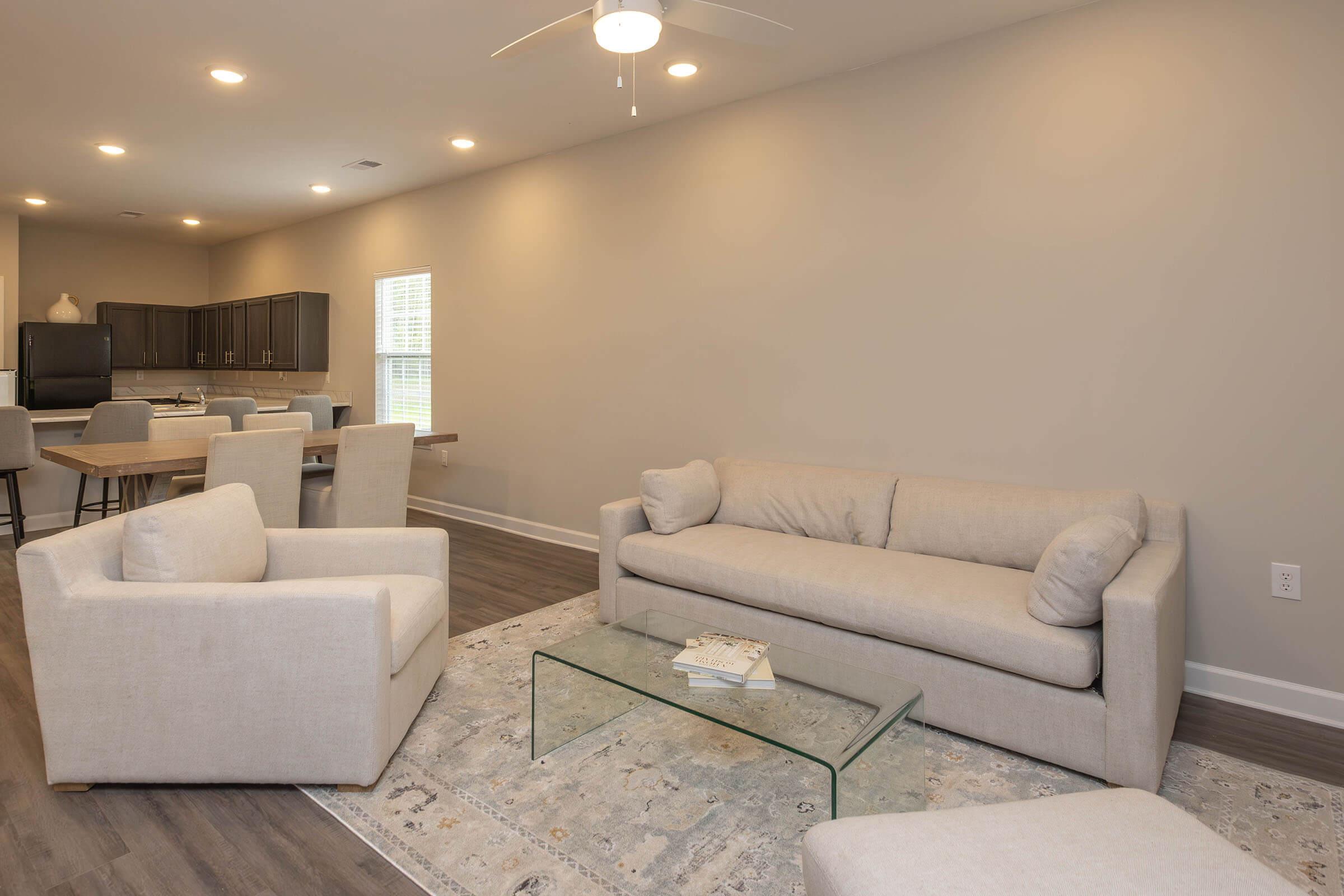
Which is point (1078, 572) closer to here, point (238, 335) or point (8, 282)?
point (238, 335)

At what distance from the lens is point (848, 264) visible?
3.68m

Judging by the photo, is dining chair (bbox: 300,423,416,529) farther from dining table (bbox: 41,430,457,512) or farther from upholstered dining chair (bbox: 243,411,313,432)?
upholstered dining chair (bbox: 243,411,313,432)

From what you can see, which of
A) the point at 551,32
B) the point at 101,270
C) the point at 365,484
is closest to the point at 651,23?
the point at 551,32

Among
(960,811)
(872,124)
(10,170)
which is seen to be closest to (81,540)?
(960,811)

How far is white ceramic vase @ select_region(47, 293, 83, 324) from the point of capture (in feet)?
24.4

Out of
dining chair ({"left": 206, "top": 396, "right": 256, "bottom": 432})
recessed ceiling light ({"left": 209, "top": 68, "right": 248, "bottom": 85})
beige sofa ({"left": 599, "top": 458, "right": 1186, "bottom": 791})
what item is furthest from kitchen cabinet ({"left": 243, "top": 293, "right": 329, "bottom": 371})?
beige sofa ({"left": 599, "top": 458, "right": 1186, "bottom": 791})

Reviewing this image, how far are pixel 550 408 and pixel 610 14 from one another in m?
3.11

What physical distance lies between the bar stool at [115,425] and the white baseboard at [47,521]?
40 cm

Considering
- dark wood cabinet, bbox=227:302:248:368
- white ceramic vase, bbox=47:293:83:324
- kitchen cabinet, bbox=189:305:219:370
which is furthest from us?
kitchen cabinet, bbox=189:305:219:370

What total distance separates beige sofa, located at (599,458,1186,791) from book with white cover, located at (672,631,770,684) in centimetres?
55

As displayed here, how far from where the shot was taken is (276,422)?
4754 mm

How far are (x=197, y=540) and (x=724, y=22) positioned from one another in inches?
89.0

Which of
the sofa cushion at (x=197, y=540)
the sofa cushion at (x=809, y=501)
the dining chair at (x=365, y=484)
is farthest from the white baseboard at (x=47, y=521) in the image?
the sofa cushion at (x=809, y=501)

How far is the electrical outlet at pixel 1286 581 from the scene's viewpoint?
8.75 ft
